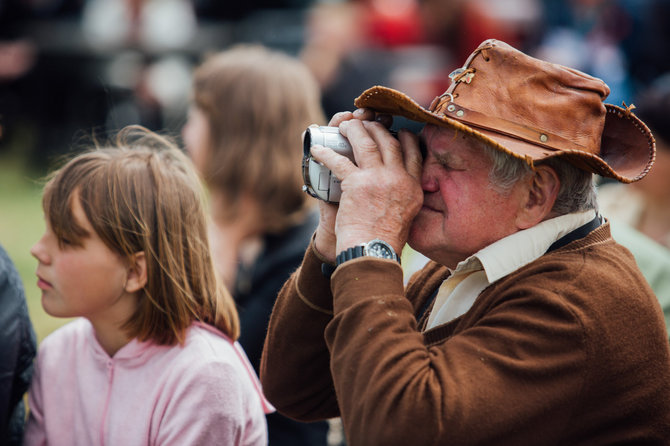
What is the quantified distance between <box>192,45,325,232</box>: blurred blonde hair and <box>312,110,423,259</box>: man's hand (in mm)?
1435

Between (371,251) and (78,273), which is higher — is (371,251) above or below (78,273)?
above

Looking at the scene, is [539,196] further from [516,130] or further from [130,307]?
[130,307]

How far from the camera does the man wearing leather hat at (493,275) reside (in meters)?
1.61

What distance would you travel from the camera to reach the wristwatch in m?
1.76

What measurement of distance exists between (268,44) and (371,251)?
7720mm

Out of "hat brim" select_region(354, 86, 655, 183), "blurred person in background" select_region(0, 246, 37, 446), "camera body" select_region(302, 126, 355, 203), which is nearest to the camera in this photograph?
"hat brim" select_region(354, 86, 655, 183)

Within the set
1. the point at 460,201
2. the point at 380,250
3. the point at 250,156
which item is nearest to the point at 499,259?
the point at 460,201

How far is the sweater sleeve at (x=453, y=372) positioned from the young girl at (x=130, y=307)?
0.66 meters

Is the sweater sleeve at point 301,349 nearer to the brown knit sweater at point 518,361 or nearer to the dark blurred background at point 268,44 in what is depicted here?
the brown knit sweater at point 518,361

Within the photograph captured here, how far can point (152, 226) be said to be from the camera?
231 centimetres

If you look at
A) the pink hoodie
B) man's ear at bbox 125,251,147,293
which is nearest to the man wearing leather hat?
the pink hoodie

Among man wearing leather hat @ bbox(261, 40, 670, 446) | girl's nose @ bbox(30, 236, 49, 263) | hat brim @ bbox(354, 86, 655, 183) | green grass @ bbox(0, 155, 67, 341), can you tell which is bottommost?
green grass @ bbox(0, 155, 67, 341)

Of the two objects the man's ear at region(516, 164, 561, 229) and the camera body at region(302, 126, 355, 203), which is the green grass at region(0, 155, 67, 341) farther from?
the man's ear at region(516, 164, 561, 229)

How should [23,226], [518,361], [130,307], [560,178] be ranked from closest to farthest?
1. [518,361]
2. [560,178]
3. [130,307]
4. [23,226]
